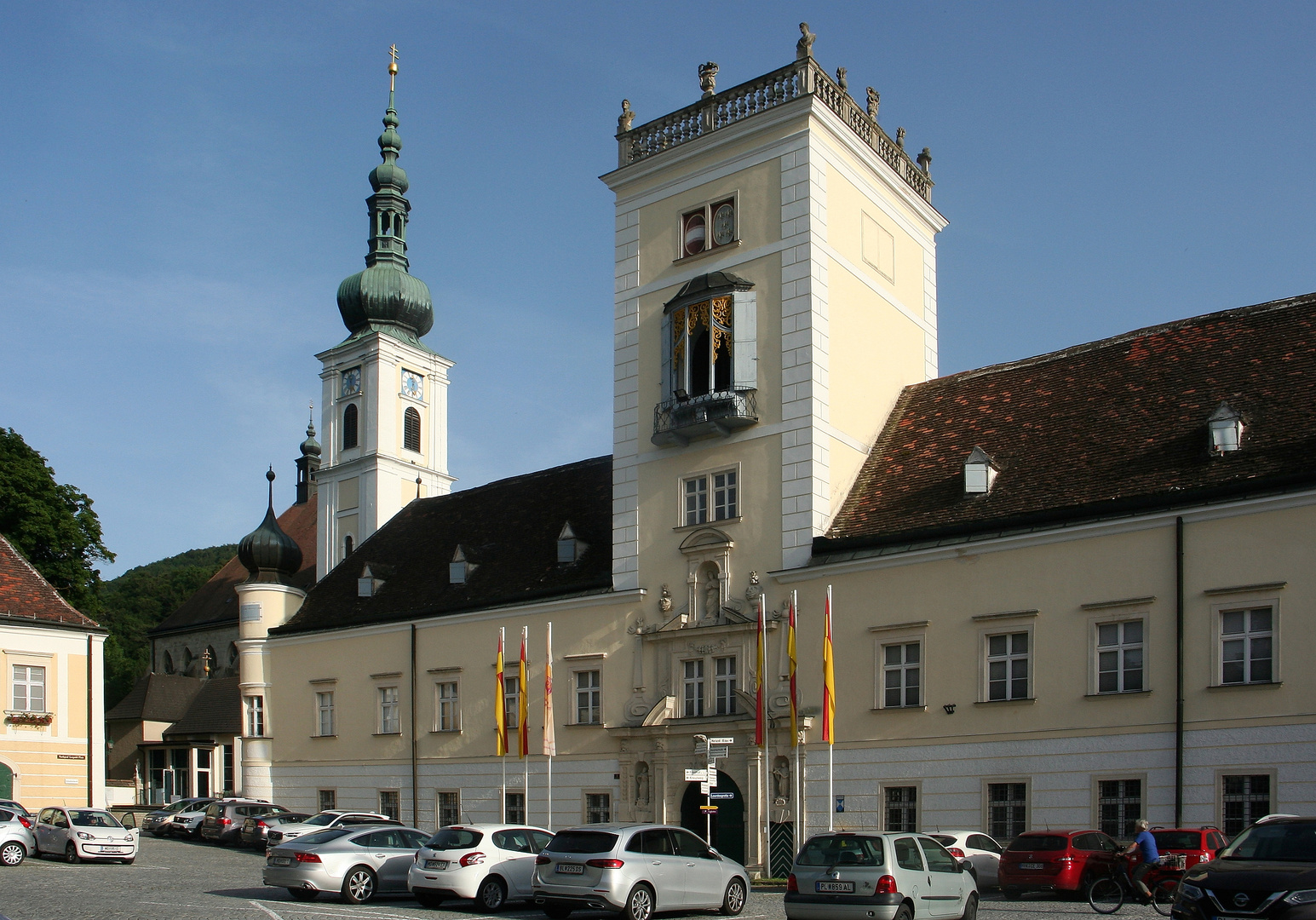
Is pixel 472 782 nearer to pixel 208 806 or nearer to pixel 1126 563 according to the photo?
pixel 208 806

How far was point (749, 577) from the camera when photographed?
31969mm

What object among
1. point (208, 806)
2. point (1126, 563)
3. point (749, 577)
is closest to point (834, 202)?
point (749, 577)

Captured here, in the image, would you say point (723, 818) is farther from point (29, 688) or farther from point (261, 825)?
point (29, 688)

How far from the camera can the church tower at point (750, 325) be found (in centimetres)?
3225

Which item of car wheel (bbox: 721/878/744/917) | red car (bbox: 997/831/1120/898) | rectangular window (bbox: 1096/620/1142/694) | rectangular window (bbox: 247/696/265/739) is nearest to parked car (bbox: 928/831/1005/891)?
red car (bbox: 997/831/1120/898)

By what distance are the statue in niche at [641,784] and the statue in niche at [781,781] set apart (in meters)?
3.47

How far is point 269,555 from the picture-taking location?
47688 millimetres

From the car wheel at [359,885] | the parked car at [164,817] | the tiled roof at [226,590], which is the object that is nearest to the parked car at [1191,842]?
the car wheel at [359,885]

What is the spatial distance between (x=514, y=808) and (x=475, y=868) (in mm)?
13455

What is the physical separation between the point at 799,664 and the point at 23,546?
31899 mm

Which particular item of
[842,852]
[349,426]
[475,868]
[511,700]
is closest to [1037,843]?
[842,852]

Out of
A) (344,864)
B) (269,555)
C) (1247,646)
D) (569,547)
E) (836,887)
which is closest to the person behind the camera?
(836,887)

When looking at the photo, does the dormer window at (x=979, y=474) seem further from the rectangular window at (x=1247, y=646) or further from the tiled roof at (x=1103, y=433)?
the rectangular window at (x=1247, y=646)

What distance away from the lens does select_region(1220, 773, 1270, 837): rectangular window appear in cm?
2456
